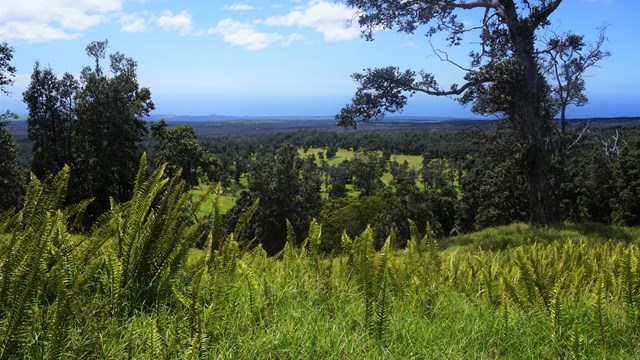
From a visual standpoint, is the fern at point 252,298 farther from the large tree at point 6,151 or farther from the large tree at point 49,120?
the large tree at point 49,120

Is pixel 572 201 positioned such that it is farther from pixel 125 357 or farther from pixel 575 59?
pixel 125 357

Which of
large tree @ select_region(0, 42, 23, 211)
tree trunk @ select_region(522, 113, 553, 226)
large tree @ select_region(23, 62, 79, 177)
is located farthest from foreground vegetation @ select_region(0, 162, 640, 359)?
large tree @ select_region(23, 62, 79, 177)

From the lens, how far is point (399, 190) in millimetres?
45500

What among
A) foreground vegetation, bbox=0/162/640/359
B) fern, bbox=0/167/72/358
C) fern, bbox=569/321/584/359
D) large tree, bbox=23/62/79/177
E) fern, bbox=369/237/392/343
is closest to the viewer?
fern, bbox=0/167/72/358

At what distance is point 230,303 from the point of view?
2.23 metres

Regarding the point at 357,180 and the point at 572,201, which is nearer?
the point at 572,201

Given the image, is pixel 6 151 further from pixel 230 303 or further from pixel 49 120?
pixel 230 303

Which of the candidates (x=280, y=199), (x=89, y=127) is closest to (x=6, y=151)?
(x=89, y=127)

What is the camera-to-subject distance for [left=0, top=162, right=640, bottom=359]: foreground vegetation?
5.51ft

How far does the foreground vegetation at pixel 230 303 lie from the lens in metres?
1.68

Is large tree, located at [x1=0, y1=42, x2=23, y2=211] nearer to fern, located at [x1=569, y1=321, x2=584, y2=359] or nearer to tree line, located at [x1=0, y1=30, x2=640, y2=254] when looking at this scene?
tree line, located at [x1=0, y1=30, x2=640, y2=254]

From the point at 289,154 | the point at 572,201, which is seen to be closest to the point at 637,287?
the point at 289,154

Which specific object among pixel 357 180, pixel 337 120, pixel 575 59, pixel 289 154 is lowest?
pixel 357 180

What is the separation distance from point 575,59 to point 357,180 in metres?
48.1
